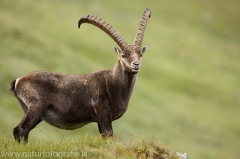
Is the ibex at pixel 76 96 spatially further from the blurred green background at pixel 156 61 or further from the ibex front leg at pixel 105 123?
the blurred green background at pixel 156 61

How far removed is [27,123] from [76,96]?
1.97 m

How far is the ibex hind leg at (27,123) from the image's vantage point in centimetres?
1480

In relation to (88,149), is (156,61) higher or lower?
higher

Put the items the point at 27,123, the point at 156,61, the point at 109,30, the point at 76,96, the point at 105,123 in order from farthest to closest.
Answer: the point at 156,61, the point at 109,30, the point at 76,96, the point at 105,123, the point at 27,123

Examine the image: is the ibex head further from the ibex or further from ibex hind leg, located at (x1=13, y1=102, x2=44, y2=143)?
ibex hind leg, located at (x1=13, y1=102, x2=44, y2=143)

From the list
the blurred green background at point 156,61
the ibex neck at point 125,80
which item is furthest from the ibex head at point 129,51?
the blurred green background at point 156,61

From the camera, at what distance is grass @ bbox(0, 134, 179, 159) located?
1211cm

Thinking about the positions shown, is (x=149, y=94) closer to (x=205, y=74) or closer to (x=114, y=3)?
(x=205, y=74)

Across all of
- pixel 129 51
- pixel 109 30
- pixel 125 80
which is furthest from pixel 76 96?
pixel 109 30

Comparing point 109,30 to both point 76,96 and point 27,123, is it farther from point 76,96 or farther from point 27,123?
point 27,123

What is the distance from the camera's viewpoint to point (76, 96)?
618 inches

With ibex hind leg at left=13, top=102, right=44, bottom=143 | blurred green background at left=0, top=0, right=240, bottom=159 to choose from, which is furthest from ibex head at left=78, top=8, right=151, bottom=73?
blurred green background at left=0, top=0, right=240, bottom=159

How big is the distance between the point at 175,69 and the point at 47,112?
8703 centimetres

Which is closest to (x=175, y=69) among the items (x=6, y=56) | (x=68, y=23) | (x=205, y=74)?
(x=205, y=74)
